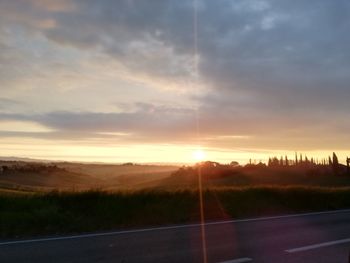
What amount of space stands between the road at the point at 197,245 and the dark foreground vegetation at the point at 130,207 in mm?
1524

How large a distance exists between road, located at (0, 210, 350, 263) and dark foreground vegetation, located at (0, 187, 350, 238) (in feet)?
5.00

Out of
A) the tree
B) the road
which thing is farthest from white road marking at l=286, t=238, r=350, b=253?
the tree

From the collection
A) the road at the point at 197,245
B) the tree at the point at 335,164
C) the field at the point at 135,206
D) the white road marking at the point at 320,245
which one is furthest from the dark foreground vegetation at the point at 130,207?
the tree at the point at 335,164

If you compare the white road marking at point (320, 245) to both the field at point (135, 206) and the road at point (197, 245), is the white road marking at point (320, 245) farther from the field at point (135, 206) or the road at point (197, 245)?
the field at point (135, 206)

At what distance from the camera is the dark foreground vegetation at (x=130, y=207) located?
13.0 m

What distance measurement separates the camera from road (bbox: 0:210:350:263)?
8875 mm

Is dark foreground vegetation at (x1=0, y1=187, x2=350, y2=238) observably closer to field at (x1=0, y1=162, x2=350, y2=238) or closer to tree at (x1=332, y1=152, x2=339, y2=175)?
field at (x1=0, y1=162, x2=350, y2=238)

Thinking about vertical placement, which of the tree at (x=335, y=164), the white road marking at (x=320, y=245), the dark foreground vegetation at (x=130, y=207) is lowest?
the white road marking at (x=320, y=245)

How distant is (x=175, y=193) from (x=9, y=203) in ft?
19.2

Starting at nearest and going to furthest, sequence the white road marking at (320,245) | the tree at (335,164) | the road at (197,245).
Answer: the road at (197,245) < the white road marking at (320,245) < the tree at (335,164)

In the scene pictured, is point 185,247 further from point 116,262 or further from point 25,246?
point 25,246

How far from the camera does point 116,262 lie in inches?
331

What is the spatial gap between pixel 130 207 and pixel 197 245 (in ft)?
18.3

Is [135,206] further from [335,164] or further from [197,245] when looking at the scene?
[335,164]
